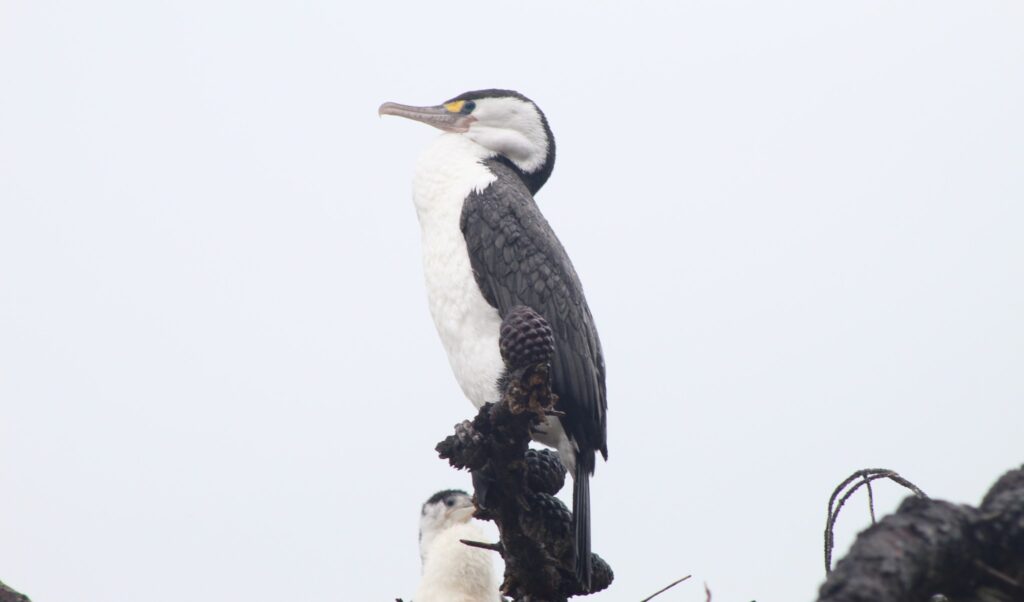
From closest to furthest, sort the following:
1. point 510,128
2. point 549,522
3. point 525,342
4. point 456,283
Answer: point 525,342 → point 549,522 → point 456,283 → point 510,128

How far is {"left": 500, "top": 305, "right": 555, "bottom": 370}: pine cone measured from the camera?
2891 mm

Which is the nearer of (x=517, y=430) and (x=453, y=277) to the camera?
(x=517, y=430)

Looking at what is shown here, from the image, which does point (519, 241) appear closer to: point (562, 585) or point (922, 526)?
point (562, 585)

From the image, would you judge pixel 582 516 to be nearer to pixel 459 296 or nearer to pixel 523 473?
pixel 523 473

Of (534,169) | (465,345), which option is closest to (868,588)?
(465,345)

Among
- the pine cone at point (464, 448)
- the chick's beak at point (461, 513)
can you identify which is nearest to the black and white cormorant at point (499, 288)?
the pine cone at point (464, 448)

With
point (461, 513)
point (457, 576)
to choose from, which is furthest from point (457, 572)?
point (461, 513)

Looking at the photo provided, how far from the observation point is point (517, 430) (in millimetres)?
3143

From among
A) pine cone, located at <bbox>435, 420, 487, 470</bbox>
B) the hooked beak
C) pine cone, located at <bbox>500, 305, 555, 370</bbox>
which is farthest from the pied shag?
pine cone, located at <bbox>500, 305, 555, 370</bbox>

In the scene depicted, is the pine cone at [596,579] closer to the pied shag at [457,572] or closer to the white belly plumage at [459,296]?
the white belly plumage at [459,296]

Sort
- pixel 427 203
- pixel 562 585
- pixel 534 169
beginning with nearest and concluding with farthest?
pixel 562 585 → pixel 427 203 → pixel 534 169

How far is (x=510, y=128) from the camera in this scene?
17.6 ft

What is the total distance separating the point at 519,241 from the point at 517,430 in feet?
4.85

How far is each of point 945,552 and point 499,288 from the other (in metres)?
2.88
